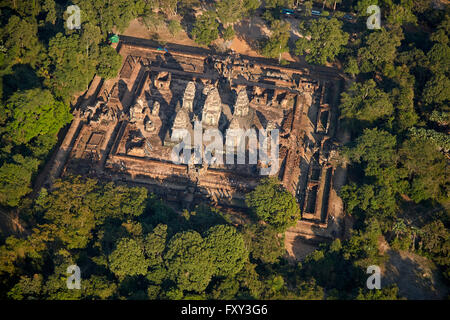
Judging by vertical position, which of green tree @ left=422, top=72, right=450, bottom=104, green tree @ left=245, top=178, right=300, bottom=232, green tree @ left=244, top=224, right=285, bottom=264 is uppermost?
green tree @ left=422, top=72, right=450, bottom=104

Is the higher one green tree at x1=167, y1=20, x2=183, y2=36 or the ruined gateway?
green tree at x1=167, y1=20, x2=183, y2=36

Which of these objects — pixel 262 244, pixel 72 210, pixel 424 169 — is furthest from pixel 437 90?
pixel 72 210

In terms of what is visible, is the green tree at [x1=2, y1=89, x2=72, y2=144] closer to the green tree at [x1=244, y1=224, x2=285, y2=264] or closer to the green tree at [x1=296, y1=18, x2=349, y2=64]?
the green tree at [x1=244, y1=224, x2=285, y2=264]

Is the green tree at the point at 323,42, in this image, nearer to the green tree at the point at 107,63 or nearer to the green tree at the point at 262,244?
the green tree at the point at 107,63

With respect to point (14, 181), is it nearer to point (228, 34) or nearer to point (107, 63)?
point (107, 63)

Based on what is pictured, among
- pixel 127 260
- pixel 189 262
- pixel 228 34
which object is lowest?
pixel 127 260

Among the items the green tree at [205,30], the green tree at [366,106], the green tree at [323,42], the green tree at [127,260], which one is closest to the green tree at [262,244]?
the green tree at [127,260]

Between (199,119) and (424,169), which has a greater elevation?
(199,119)

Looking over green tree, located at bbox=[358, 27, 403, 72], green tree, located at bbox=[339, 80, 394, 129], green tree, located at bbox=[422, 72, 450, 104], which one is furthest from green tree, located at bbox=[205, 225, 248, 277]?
green tree, located at bbox=[358, 27, 403, 72]

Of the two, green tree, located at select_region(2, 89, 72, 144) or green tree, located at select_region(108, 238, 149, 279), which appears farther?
green tree, located at select_region(2, 89, 72, 144)
